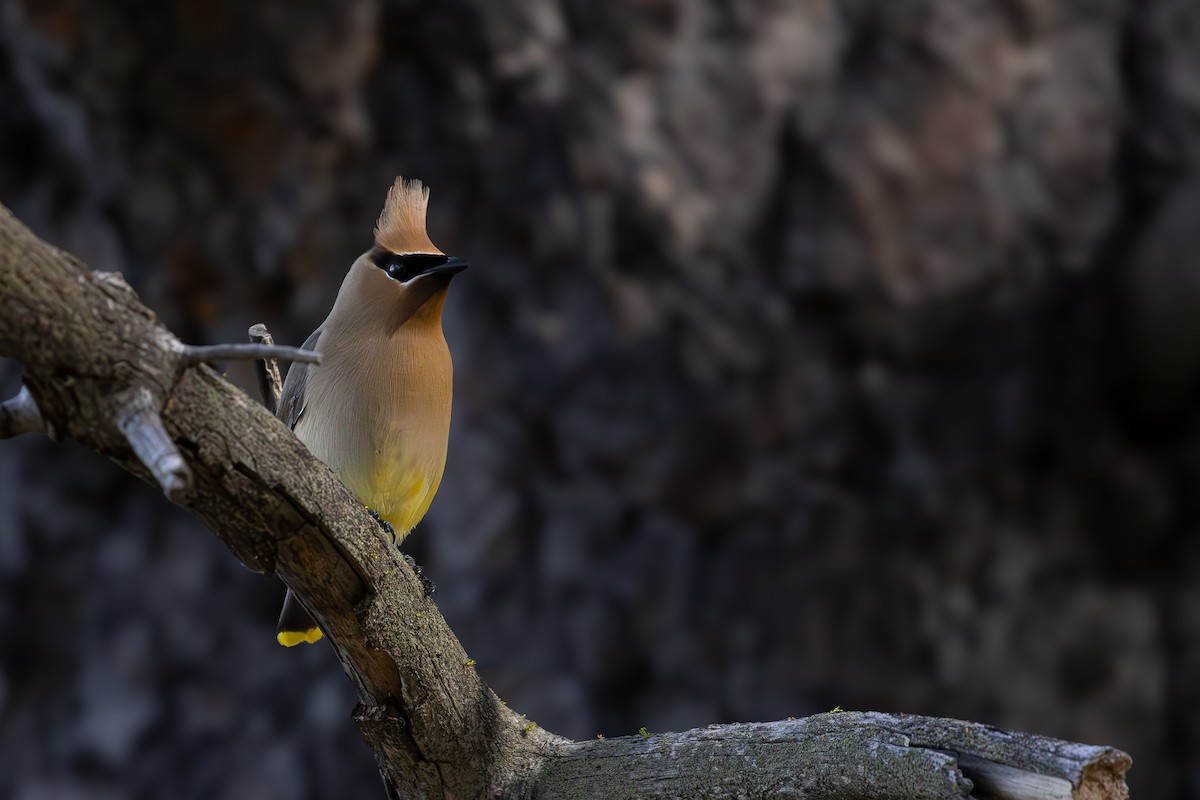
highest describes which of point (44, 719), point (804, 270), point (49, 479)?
point (804, 270)

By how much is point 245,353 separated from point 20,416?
0.22 m

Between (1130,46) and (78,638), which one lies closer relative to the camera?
(78,638)

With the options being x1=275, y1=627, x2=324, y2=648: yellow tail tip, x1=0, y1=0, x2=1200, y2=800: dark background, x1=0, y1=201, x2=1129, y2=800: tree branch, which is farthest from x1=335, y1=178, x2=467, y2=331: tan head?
x1=0, y1=0, x2=1200, y2=800: dark background

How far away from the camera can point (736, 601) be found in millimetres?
4059

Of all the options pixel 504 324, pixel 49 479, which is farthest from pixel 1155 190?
pixel 49 479

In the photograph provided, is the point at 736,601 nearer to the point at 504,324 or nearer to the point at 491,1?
the point at 504,324

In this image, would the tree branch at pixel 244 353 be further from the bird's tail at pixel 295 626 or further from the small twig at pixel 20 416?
the bird's tail at pixel 295 626

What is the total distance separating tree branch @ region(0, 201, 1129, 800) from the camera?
1.09m

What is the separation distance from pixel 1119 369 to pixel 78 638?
3.57 metres

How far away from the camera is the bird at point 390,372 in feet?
5.51

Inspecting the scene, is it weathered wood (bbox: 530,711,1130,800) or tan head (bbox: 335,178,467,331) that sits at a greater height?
tan head (bbox: 335,178,467,331)

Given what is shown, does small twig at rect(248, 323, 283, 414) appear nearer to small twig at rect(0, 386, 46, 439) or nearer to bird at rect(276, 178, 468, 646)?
bird at rect(276, 178, 468, 646)

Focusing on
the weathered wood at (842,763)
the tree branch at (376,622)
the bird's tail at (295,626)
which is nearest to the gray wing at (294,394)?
the bird's tail at (295,626)

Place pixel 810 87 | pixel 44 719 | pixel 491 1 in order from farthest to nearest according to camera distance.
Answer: pixel 810 87, pixel 491 1, pixel 44 719
